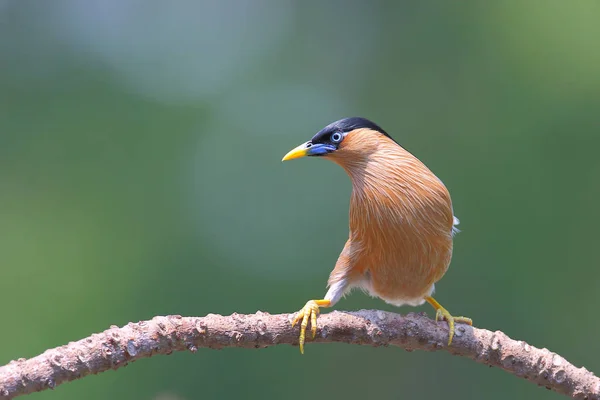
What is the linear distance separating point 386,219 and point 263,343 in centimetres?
92

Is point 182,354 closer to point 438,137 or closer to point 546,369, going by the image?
point 438,137

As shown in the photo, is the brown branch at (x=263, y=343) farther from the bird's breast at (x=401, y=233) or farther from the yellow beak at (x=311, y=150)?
the yellow beak at (x=311, y=150)

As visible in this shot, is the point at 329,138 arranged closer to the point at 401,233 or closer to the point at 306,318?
the point at 401,233

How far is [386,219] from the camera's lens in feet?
10.1

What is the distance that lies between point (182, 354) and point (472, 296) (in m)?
2.98

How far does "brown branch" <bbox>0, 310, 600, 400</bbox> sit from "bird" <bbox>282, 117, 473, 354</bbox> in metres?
0.23

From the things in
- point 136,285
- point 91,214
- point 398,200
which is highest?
point 398,200

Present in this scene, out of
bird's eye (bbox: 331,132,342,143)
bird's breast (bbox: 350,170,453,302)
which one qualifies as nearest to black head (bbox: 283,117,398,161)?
bird's eye (bbox: 331,132,342,143)

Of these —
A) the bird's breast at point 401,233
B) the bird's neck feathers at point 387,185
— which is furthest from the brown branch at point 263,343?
the bird's neck feathers at point 387,185

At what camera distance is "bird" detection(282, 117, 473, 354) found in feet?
10.1

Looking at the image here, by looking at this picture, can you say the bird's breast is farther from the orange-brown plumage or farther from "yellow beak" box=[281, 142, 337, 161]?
"yellow beak" box=[281, 142, 337, 161]

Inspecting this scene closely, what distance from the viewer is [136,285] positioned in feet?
24.1

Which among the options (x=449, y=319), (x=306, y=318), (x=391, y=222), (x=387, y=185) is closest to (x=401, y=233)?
(x=391, y=222)

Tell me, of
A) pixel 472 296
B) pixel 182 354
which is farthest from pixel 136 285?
pixel 472 296
